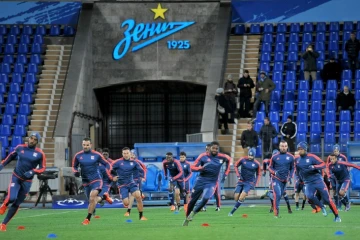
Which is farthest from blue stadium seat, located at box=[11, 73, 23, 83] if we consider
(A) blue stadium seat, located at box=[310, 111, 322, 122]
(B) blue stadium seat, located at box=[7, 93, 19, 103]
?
(A) blue stadium seat, located at box=[310, 111, 322, 122]

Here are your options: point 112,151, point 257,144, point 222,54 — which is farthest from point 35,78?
point 257,144

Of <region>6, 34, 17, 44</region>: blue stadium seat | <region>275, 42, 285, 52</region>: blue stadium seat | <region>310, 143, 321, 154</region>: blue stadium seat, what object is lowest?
<region>310, 143, 321, 154</region>: blue stadium seat

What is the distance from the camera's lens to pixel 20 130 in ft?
138

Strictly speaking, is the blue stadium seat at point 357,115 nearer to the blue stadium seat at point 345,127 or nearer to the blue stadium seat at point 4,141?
the blue stadium seat at point 345,127

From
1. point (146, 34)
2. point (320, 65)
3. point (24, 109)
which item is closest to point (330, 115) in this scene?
point (320, 65)

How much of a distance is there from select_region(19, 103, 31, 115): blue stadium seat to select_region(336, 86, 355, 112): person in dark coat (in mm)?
13712

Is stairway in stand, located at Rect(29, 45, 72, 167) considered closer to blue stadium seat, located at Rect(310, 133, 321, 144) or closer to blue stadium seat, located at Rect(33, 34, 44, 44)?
blue stadium seat, located at Rect(33, 34, 44, 44)

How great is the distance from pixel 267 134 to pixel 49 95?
11.5 m

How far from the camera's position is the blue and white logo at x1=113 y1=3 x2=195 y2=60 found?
46062 mm

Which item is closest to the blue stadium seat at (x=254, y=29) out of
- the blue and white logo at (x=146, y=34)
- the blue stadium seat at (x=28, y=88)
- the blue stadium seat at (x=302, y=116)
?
the blue and white logo at (x=146, y=34)

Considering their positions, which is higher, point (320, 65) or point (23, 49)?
point (23, 49)

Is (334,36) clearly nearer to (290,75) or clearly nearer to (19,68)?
(290,75)

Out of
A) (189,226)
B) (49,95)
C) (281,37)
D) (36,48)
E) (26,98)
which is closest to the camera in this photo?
(189,226)

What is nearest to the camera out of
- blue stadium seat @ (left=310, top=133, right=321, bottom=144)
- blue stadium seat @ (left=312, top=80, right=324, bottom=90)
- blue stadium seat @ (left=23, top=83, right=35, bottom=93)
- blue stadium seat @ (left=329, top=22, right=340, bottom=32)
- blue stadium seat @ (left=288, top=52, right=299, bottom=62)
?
blue stadium seat @ (left=310, top=133, right=321, bottom=144)
